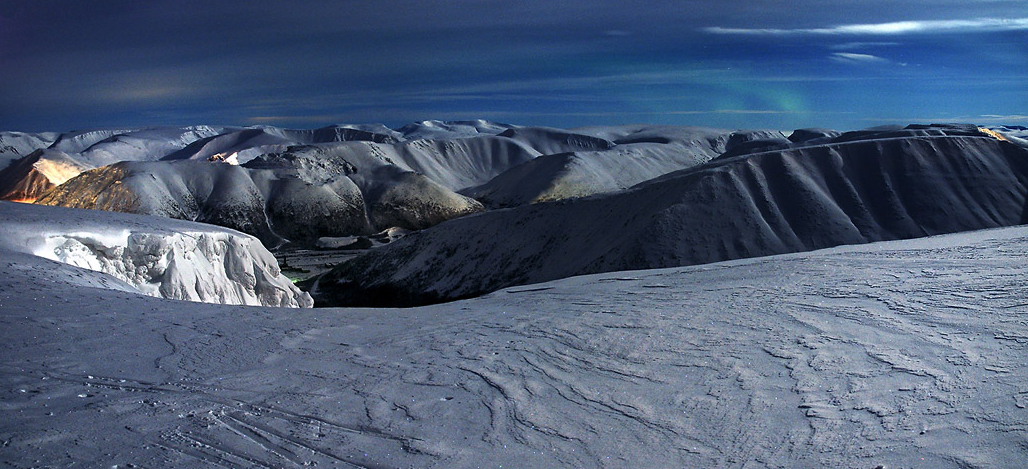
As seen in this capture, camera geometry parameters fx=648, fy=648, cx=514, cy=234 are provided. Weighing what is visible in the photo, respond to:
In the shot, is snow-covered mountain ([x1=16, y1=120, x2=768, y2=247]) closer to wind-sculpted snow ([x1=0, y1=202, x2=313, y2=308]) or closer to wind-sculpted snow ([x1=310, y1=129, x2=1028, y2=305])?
wind-sculpted snow ([x1=310, y1=129, x2=1028, y2=305])

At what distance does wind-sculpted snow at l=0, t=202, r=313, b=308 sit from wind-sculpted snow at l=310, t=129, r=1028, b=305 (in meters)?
13.5

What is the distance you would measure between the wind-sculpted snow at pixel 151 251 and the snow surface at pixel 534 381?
396 cm

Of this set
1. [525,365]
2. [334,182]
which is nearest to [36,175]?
[334,182]

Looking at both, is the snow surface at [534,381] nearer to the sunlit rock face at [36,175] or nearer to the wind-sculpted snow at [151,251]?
the wind-sculpted snow at [151,251]

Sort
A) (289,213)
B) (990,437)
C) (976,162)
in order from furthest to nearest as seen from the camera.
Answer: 1. (289,213)
2. (976,162)
3. (990,437)

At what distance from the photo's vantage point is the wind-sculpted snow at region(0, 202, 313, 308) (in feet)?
42.3

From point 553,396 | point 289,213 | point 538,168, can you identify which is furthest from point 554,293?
point 538,168

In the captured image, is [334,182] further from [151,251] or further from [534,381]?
[534,381]

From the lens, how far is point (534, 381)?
6137 mm

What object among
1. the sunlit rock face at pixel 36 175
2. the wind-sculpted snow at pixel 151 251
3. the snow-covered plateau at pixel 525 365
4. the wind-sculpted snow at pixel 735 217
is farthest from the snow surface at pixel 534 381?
the sunlit rock face at pixel 36 175

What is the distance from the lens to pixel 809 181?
32188mm

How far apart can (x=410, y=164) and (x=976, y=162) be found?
83.0m

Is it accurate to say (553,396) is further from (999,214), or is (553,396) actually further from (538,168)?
(538,168)

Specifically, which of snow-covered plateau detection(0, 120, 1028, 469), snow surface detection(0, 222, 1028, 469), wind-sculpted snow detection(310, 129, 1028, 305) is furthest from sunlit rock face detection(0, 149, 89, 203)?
snow surface detection(0, 222, 1028, 469)
